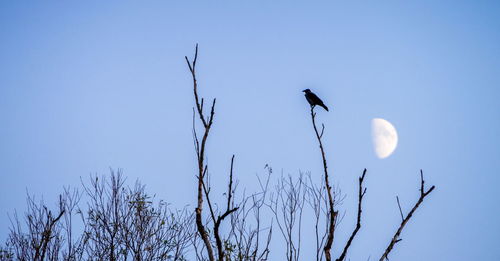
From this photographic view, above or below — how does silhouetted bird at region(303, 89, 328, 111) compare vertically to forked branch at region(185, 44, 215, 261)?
above

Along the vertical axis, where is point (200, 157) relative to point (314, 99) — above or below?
below

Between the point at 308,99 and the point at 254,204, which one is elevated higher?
the point at 308,99

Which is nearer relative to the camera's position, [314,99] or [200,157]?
[200,157]

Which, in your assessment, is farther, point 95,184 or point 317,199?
point 95,184

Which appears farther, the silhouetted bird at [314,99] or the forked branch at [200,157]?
the silhouetted bird at [314,99]

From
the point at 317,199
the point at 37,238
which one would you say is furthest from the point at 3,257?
the point at 317,199

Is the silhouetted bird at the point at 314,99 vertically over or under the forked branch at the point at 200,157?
over

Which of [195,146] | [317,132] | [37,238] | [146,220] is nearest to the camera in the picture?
[195,146]

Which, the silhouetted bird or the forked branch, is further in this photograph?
the silhouetted bird

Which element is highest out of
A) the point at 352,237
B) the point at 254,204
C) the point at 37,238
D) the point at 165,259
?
the point at 37,238

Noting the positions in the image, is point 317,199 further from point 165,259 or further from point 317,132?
point 165,259

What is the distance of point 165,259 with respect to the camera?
9.98m

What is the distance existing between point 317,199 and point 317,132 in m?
1.32

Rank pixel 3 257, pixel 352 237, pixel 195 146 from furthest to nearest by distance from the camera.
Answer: pixel 3 257 < pixel 195 146 < pixel 352 237
